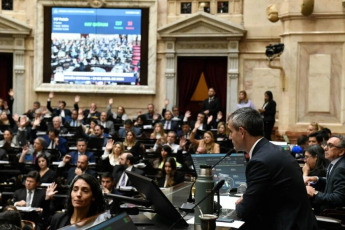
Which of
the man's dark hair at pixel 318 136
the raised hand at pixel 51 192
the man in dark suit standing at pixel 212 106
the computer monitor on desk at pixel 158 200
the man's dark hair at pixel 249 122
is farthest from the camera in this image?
the man in dark suit standing at pixel 212 106

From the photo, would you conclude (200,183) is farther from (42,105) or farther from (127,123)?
(42,105)

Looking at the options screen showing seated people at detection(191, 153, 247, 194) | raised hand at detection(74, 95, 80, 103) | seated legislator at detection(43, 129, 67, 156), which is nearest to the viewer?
screen showing seated people at detection(191, 153, 247, 194)

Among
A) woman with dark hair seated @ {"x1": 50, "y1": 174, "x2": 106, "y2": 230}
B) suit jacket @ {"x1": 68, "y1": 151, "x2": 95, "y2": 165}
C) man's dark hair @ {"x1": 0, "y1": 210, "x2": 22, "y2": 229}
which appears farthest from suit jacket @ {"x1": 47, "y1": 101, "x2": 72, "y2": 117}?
woman with dark hair seated @ {"x1": 50, "y1": 174, "x2": 106, "y2": 230}

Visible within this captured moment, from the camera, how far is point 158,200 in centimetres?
426

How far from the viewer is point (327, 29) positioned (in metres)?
14.8

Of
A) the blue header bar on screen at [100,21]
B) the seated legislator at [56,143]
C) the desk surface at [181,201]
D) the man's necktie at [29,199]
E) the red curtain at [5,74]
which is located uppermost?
the blue header bar on screen at [100,21]

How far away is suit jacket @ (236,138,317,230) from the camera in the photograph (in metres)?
3.91

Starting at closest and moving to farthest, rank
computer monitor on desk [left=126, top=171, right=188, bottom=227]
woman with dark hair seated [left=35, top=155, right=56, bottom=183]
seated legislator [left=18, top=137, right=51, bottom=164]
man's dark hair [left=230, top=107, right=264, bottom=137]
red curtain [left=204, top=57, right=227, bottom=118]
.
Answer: man's dark hair [left=230, top=107, right=264, bottom=137] → computer monitor on desk [left=126, top=171, right=188, bottom=227] → woman with dark hair seated [left=35, top=155, right=56, bottom=183] → seated legislator [left=18, top=137, right=51, bottom=164] → red curtain [left=204, top=57, right=227, bottom=118]

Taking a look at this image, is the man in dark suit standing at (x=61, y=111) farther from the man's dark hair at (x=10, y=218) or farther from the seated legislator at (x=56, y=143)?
the man's dark hair at (x=10, y=218)

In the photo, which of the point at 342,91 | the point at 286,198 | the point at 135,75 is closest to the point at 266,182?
the point at 286,198

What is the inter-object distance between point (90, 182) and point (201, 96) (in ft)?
58.6

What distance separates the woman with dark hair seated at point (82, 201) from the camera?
4.48m

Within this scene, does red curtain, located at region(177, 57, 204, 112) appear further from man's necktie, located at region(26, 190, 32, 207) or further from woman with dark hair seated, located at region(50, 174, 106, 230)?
woman with dark hair seated, located at region(50, 174, 106, 230)

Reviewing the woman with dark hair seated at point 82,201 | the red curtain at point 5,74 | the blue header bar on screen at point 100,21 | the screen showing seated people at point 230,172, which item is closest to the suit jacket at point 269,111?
the blue header bar on screen at point 100,21
